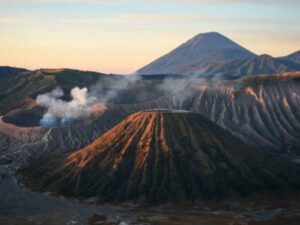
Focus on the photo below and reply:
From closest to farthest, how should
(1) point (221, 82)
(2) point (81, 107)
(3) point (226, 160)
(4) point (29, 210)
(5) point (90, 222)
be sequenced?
(5) point (90, 222), (4) point (29, 210), (3) point (226, 160), (2) point (81, 107), (1) point (221, 82)

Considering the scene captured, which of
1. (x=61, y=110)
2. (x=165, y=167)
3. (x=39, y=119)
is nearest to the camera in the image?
(x=165, y=167)

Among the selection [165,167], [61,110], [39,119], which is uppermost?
[61,110]

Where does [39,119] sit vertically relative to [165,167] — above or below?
above

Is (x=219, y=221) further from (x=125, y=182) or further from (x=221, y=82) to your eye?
(x=221, y=82)

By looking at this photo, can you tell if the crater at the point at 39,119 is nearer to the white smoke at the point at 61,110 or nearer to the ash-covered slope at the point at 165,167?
the white smoke at the point at 61,110

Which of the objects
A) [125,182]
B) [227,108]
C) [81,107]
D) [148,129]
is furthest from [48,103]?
[125,182]

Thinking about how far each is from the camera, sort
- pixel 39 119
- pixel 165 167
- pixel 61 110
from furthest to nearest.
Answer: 1. pixel 61 110
2. pixel 39 119
3. pixel 165 167

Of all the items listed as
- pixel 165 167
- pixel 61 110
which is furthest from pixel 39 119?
pixel 165 167

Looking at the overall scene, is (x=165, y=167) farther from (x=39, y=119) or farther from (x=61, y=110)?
(x=61, y=110)

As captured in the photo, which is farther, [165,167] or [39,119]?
[39,119]
